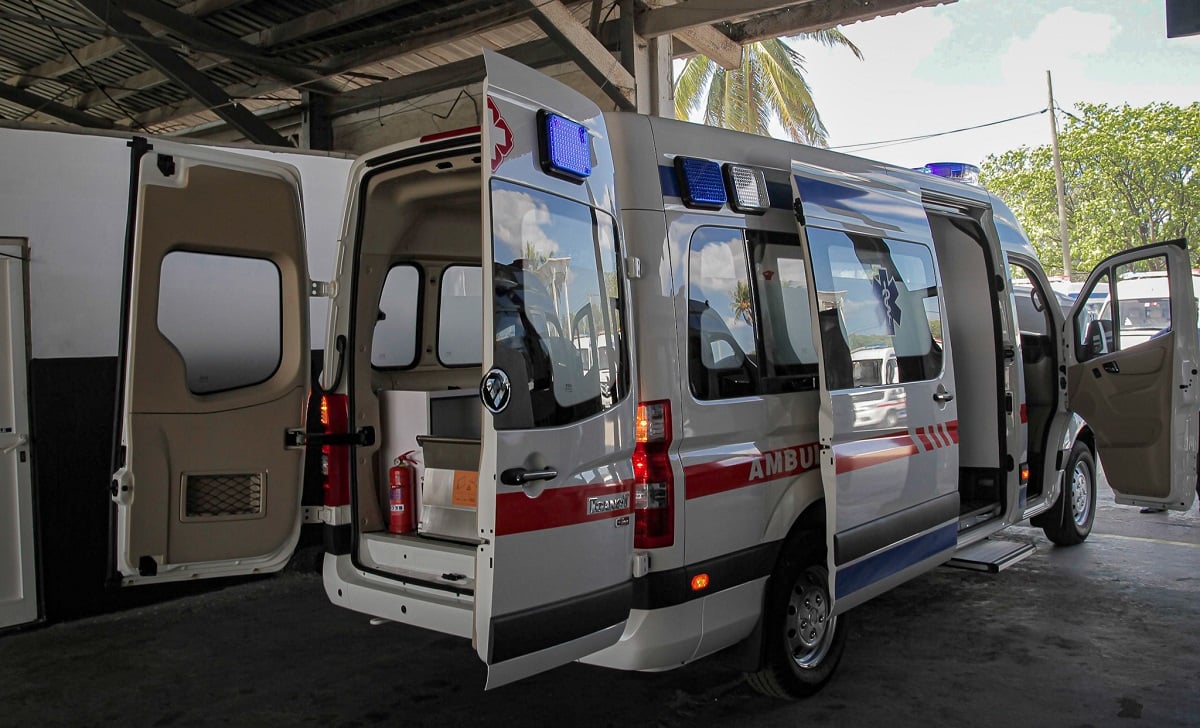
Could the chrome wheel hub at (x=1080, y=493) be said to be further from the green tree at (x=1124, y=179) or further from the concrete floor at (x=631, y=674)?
the green tree at (x=1124, y=179)

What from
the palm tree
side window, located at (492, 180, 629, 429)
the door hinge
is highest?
the palm tree

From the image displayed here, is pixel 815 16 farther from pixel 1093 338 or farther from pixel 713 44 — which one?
pixel 1093 338

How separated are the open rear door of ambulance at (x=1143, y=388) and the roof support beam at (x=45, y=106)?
34.2ft

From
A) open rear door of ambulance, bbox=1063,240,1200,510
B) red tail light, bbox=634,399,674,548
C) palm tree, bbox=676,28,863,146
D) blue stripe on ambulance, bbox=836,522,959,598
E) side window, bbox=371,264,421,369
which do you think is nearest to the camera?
red tail light, bbox=634,399,674,548

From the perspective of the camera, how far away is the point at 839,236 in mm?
4004

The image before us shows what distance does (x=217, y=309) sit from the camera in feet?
17.7

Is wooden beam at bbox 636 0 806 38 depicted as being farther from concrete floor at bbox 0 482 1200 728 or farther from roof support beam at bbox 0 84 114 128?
roof support beam at bbox 0 84 114 128

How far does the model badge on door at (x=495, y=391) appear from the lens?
106 inches

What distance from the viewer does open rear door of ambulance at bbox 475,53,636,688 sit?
2.73 metres

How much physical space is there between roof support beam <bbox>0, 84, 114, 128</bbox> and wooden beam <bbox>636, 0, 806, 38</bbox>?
6669mm

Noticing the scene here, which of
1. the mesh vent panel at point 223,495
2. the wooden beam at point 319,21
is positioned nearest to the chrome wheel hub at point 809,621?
the mesh vent panel at point 223,495

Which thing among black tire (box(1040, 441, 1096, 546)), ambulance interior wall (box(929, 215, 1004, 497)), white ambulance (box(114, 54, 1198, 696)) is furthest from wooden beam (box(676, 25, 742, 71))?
black tire (box(1040, 441, 1096, 546))

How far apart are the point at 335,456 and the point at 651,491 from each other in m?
1.59

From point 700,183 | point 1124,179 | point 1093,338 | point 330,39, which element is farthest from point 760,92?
point 1124,179
